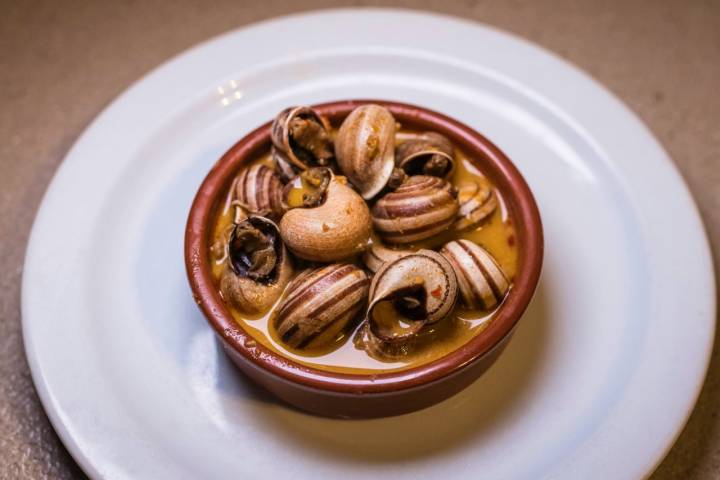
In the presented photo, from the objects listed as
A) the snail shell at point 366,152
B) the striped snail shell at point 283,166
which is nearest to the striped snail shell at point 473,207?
the snail shell at point 366,152

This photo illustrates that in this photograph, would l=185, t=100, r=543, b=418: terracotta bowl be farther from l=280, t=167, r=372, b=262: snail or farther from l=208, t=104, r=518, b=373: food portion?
l=280, t=167, r=372, b=262: snail

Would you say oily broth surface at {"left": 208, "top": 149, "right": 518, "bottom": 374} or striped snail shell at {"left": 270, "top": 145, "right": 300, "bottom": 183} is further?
striped snail shell at {"left": 270, "top": 145, "right": 300, "bottom": 183}

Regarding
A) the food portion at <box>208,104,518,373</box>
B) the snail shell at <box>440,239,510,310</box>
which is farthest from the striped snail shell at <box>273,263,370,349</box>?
the snail shell at <box>440,239,510,310</box>

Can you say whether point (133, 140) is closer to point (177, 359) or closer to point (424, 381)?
point (177, 359)

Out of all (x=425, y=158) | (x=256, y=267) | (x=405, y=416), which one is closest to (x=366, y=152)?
(x=425, y=158)

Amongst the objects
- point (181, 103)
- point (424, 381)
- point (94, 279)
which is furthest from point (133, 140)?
point (424, 381)

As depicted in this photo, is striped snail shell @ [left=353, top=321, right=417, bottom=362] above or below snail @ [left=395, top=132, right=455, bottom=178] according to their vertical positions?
below

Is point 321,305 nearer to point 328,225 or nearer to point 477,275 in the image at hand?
point 328,225
